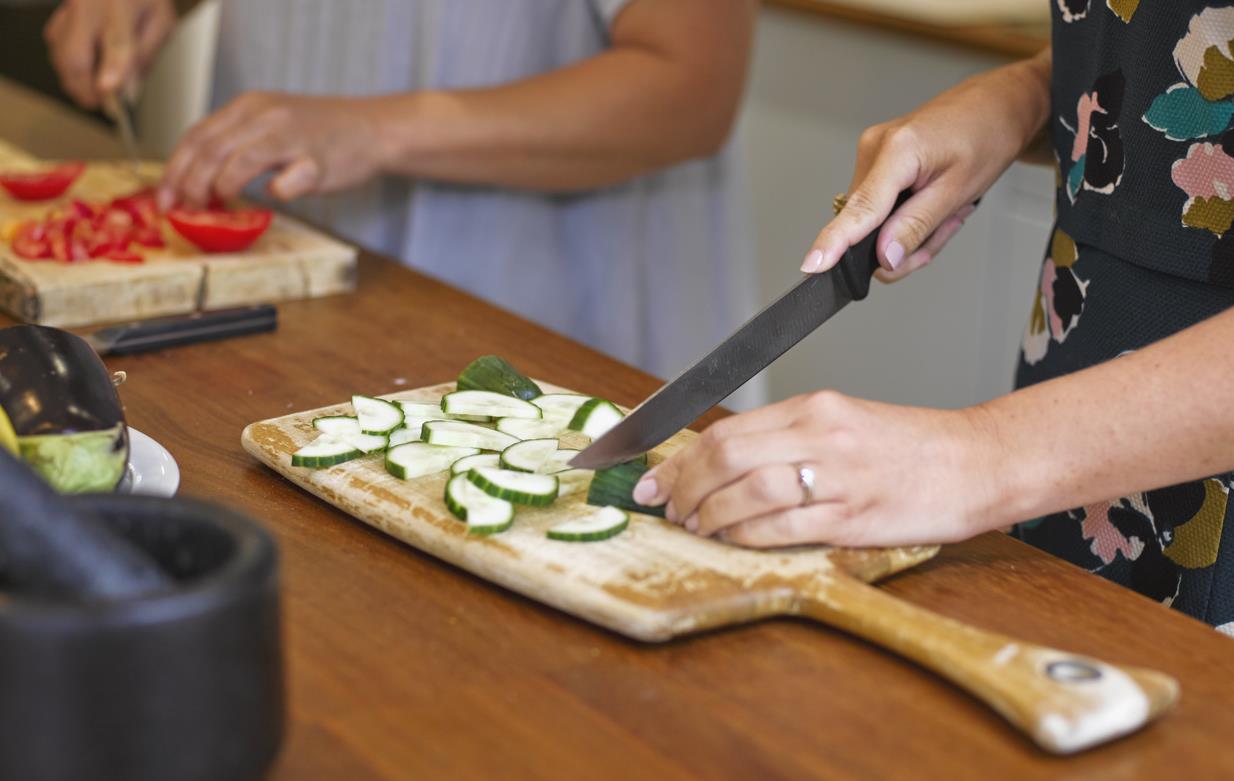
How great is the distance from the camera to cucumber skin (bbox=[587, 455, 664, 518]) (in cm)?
118

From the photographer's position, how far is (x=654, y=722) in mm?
920

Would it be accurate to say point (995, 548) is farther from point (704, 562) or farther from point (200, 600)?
point (200, 600)

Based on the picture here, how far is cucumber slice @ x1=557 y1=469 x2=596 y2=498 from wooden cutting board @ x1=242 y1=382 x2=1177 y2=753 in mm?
11

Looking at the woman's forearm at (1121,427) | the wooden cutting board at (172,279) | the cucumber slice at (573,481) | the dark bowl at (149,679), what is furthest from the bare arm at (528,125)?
the dark bowl at (149,679)

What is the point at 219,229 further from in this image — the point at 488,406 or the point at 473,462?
the point at 473,462

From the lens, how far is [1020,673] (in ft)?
3.06

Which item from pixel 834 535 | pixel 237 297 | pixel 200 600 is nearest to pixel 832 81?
pixel 237 297

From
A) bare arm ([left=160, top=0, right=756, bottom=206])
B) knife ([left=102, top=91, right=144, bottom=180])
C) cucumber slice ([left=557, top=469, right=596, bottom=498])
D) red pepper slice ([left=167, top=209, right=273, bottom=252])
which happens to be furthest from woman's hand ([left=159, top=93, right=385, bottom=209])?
cucumber slice ([left=557, top=469, right=596, bottom=498])

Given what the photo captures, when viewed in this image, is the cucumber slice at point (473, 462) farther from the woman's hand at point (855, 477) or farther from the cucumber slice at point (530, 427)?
the woman's hand at point (855, 477)

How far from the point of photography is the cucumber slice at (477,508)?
111 cm

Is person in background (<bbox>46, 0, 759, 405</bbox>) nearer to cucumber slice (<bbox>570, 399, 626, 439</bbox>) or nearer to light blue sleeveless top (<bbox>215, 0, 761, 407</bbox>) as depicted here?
light blue sleeveless top (<bbox>215, 0, 761, 407</bbox>)

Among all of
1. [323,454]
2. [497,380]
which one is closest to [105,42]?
[497,380]

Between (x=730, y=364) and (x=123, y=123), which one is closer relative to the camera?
(x=730, y=364)

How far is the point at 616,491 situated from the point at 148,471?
14.9 inches
